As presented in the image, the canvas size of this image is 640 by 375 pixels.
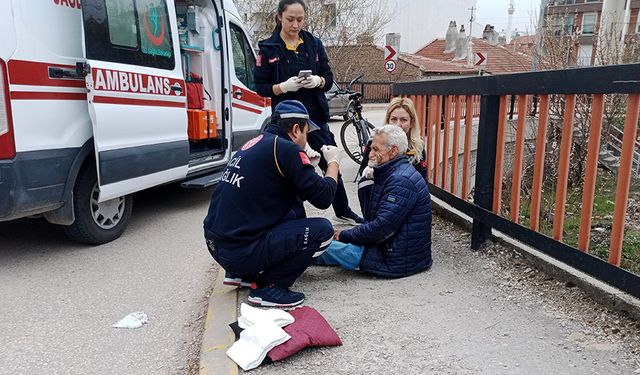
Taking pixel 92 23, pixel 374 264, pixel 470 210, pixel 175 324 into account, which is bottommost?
pixel 175 324

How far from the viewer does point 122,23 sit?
4.45m

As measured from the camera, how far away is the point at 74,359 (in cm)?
281

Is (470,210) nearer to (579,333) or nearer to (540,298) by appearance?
(540,298)

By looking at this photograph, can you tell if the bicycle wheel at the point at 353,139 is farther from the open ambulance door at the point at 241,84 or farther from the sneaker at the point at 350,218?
the sneaker at the point at 350,218

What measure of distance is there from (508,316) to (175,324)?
2.00 metres

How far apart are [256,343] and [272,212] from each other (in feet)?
2.67

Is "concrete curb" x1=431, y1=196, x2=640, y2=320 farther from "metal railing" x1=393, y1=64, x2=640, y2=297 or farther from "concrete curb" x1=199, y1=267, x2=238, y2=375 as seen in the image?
"concrete curb" x1=199, y1=267, x2=238, y2=375

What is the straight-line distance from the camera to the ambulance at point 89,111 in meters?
3.64

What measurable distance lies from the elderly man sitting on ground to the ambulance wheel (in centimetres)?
210

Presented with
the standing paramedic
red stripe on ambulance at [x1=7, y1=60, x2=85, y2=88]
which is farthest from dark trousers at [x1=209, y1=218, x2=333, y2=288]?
red stripe on ambulance at [x1=7, y1=60, x2=85, y2=88]

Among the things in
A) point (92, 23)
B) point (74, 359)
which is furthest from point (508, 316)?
point (92, 23)

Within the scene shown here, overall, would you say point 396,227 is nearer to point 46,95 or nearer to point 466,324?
point 466,324

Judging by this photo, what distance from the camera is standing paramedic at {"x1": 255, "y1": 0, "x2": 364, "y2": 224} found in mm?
4133

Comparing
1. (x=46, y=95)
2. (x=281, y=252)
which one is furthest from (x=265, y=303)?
(x=46, y=95)
